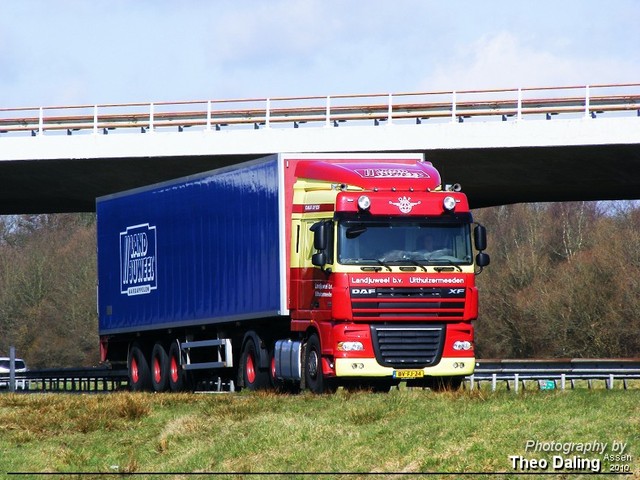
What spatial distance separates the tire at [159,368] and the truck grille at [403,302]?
837cm

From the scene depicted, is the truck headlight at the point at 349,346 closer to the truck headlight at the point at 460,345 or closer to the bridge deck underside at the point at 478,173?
the truck headlight at the point at 460,345

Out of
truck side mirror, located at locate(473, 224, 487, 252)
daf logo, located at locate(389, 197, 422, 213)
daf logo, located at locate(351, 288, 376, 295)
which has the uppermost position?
daf logo, located at locate(389, 197, 422, 213)

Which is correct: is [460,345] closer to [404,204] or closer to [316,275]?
[404,204]

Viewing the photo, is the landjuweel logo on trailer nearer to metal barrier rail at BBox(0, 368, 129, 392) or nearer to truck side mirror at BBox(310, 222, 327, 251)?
metal barrier rail at BBox(0, 368, 129, 392)

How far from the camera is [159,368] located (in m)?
28.3

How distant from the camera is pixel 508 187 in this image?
40.3m

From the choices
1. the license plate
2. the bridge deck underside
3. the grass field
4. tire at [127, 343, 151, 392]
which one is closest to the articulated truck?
the license plate

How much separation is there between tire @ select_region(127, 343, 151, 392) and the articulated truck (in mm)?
887

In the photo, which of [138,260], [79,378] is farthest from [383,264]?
[79,378]

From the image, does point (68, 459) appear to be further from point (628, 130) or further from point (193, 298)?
point (628, 130)

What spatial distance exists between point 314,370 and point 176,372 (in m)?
6.72

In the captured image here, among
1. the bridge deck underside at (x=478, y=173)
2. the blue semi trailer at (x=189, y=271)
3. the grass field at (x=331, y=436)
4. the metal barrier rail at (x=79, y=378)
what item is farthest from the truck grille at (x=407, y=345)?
the metal barrier rail at (x=79, y=378)

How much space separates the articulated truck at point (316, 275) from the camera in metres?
20.7

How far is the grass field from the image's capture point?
42.9 feet
